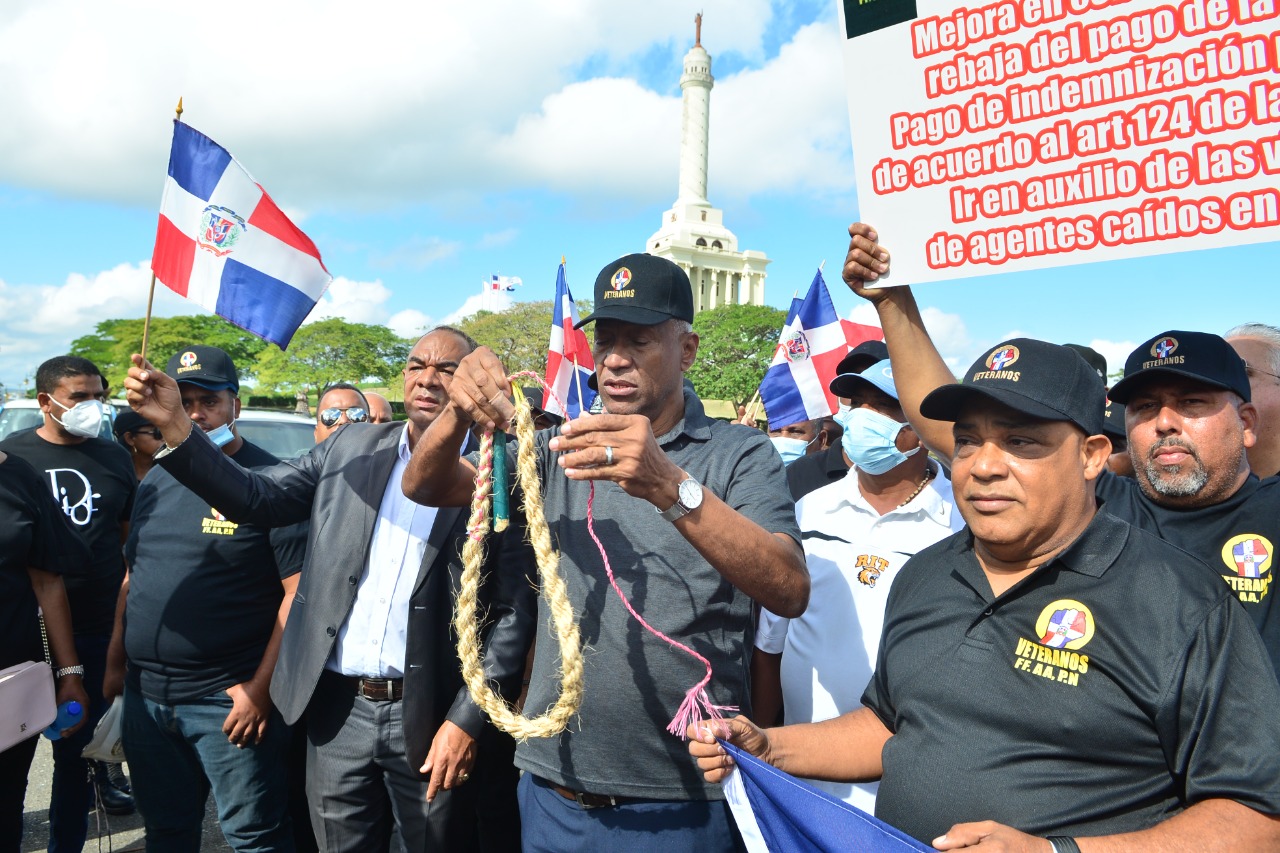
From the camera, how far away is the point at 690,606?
2266 mm

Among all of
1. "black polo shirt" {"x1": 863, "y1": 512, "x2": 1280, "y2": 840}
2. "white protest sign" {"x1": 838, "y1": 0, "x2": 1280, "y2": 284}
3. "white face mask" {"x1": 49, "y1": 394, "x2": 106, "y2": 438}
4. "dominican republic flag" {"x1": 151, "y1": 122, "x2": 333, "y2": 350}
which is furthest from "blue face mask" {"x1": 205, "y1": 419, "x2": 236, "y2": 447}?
"black polo shirt" {"x1": 863, "y1": 512, "x2": 1280, "y2": 840}

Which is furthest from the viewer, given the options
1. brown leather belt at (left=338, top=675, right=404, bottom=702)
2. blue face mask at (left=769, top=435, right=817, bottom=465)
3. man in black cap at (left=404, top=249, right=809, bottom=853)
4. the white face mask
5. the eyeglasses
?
blue face mask at (left=769, top=435, right=817, bottom=465)

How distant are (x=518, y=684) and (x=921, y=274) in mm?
2011

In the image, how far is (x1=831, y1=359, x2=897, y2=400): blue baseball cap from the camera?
363 centimetres

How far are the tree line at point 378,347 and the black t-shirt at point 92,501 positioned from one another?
38.8 meters

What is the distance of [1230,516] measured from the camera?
2656mm

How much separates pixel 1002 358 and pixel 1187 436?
1.16m

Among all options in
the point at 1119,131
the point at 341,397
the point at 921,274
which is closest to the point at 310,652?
the point at 921,274

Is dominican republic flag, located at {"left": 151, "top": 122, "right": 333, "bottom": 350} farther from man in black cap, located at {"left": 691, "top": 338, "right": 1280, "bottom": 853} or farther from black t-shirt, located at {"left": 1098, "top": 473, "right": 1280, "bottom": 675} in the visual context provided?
black t-shirt, located at {"left": 1098, "top": 473, "right": 1280, "bottom": 675}

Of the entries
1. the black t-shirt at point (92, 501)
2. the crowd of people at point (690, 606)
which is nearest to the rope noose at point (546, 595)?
the crowd of people at point (690, 606)

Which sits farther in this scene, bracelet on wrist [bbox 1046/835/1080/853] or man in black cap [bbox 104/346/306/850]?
man in black cap [bbox 104/346/306/850]

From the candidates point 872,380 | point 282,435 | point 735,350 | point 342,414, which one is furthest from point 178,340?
point 872,380

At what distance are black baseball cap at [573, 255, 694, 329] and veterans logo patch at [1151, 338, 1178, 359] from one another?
1.55 meters

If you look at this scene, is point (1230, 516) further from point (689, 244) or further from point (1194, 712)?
point (689, 244)
